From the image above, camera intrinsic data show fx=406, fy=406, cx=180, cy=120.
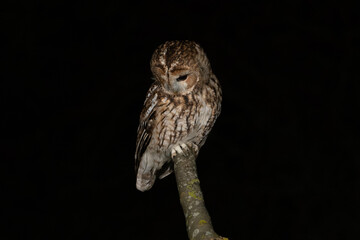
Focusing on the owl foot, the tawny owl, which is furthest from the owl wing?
the owl foot

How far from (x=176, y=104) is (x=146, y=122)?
25 centimetres

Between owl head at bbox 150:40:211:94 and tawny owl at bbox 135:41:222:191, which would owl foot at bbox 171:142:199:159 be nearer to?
tawny owl at bbox 135:41:222:191

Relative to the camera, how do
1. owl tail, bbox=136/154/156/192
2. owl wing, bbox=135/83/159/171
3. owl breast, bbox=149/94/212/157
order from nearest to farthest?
owl breast, bbox=149/94/212/157
owl wing, bbox=135/83/159/171
owl tail, bbox=136/154/156/192

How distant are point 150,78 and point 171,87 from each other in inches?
12.2

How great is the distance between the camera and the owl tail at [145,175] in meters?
2.32

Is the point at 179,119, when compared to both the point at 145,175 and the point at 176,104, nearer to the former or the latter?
the point at 176,104

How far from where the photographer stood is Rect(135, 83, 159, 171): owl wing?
6.72 ft

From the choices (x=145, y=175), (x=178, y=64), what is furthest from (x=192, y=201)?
(x=145, y=175)

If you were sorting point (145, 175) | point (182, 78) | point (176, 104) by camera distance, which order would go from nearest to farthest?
point (182, 78) → point (176, 104) → point (145, 175)

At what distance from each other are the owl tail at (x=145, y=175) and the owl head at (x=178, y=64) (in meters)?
0.59

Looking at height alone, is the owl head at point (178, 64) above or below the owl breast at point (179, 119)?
above

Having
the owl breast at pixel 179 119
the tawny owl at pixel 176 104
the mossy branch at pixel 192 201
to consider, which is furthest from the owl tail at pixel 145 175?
the mossy branch at pixel 192 201

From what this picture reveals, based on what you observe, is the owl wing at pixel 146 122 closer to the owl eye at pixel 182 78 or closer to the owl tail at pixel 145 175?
the owl tail at pixel 145 175

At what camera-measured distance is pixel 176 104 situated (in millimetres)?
1950
